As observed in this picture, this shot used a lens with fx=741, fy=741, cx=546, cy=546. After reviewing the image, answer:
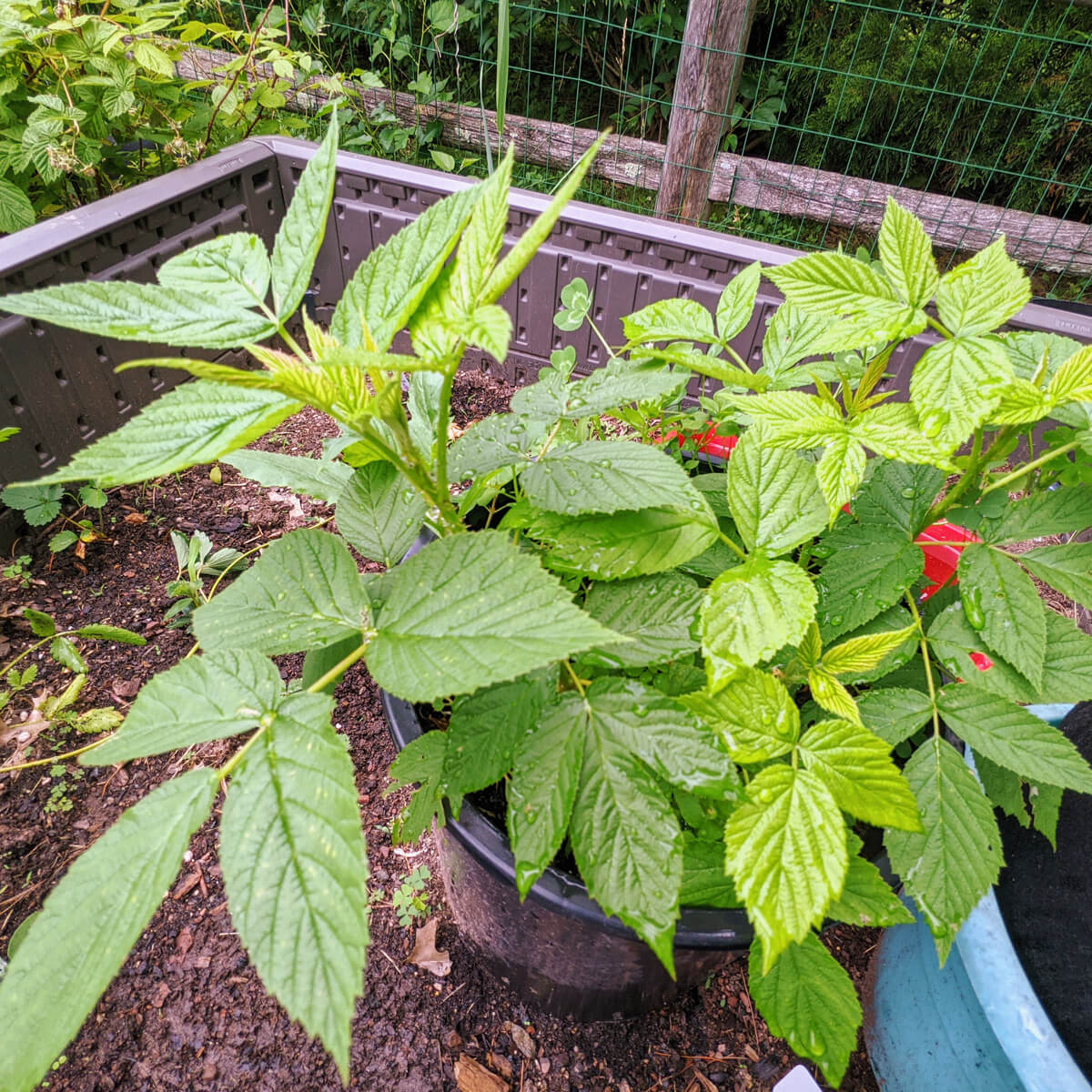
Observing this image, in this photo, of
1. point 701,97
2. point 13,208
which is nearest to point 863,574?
point 13,208

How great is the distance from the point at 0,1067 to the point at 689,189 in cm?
257

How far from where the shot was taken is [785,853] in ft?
1.87

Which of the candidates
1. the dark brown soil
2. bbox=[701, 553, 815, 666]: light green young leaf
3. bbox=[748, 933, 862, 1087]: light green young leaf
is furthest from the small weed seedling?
bbox=[701, 553, 815, 666]: light green young leaf

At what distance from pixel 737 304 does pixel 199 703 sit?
0.74m

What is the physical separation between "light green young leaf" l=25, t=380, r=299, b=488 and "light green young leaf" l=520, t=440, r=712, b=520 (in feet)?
0.79

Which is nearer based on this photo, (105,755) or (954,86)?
(105,755)

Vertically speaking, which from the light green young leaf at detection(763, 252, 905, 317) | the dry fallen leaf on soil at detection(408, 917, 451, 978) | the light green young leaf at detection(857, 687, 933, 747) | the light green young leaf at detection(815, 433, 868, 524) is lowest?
the dry fallen leaf on soil at detection(408, 917, 451, 978)

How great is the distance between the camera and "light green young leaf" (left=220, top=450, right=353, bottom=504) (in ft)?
2.78

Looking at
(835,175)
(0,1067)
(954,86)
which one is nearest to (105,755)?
(0,1067)

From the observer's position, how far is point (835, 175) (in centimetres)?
267

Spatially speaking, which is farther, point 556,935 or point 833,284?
point 556,935

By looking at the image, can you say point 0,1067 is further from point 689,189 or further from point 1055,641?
point 689,189

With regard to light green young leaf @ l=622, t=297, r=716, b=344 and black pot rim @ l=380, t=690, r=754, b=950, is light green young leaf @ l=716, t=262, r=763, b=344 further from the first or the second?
black pot rim @ l=380, t=690, r=754, b=950

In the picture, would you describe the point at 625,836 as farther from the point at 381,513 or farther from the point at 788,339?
the point at 788,339
